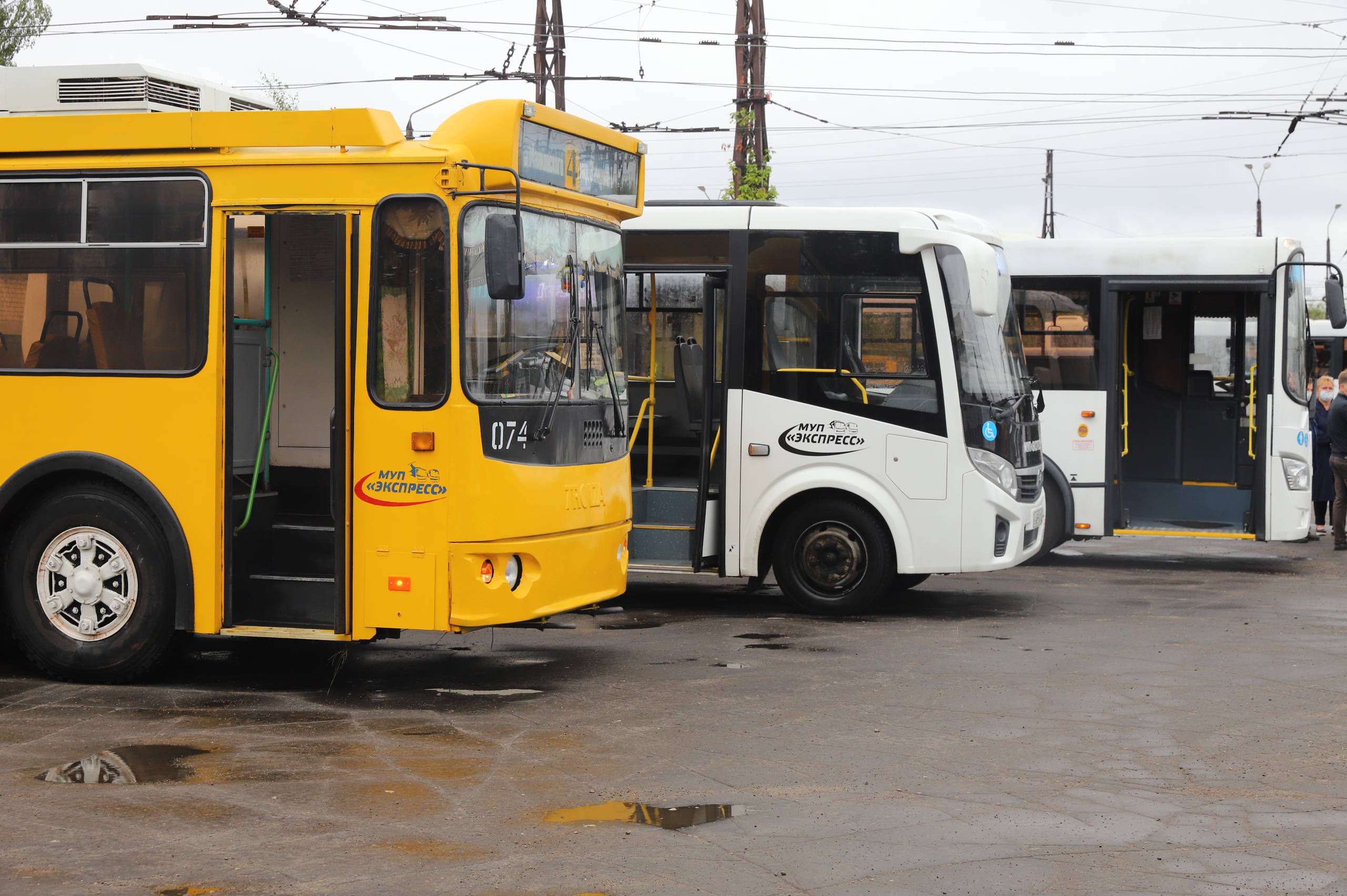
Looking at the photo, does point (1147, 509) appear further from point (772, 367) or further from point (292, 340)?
point (292, 340)

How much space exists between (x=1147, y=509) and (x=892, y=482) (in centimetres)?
546

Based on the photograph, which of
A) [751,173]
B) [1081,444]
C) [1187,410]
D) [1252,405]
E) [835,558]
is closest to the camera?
[835,558]

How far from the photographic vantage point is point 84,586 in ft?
27.2

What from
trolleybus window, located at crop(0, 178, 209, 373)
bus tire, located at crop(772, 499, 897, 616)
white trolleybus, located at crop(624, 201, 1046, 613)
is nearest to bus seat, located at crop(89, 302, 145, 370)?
trolleybus window, located at crop(0, 178, 209, 373)

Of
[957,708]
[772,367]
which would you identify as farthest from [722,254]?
[957,708]

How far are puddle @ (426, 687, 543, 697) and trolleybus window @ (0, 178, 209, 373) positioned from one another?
2.31 metres

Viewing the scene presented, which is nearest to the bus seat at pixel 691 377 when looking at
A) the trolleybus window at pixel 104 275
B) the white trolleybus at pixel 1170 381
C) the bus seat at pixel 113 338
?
the white trolleybus at pixel 1170 381

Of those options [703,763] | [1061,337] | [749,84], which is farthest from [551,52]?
[703,763]

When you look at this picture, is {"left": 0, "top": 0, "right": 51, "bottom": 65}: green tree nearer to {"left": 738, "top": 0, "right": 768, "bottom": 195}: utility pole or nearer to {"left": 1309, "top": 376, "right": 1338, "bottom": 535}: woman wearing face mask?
{"left": 738, "top": 0, "right": 768, "bottom": 195}: utility pole

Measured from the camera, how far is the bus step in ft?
37.6

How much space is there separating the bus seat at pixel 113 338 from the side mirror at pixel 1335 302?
34.7 ft

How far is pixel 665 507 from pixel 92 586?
4591 mm

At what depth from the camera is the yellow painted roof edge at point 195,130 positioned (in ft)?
26.3

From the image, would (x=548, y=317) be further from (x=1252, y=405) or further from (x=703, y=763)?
(x=1252, y=405)
